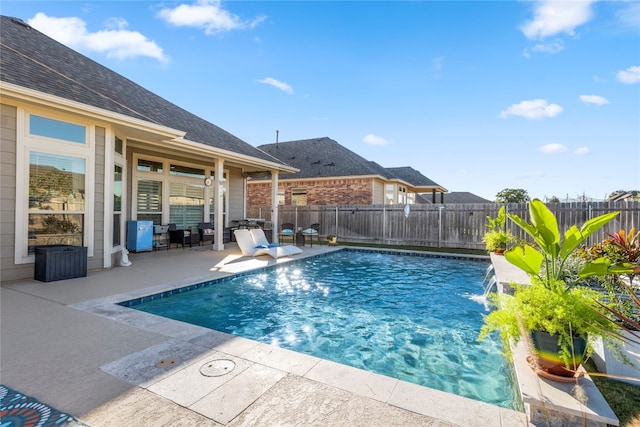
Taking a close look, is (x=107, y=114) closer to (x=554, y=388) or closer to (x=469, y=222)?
(x=554, y=388)

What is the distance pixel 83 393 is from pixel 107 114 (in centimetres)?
592

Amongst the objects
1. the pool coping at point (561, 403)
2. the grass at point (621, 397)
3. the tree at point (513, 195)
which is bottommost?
the grass at point (621, 397)

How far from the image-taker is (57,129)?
19.9ft

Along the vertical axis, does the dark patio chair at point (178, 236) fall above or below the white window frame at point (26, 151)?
below

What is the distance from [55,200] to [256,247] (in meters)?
4.97

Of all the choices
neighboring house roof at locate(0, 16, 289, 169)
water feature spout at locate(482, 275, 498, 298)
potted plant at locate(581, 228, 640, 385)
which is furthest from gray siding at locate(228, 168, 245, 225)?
potted plant at locate(581, 228, 640, 385)

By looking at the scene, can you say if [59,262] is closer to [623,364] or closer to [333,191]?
[623,364]

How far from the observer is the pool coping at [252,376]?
2.13 meters

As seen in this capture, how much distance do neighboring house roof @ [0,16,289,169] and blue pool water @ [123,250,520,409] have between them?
15.0 ft

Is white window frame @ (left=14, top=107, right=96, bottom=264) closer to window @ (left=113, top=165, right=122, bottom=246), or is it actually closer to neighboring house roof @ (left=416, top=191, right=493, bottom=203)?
window @ (left=113, top=165, right=122, bottom=246)

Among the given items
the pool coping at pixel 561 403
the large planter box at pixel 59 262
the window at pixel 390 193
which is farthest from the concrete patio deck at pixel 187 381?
the window at pixel 390 193

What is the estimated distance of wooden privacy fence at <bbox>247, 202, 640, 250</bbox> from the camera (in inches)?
399

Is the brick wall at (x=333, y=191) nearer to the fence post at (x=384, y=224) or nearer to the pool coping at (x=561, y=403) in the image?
the fence post at (x=384, y=224)

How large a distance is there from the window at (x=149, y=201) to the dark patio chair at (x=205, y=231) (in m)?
1.58
